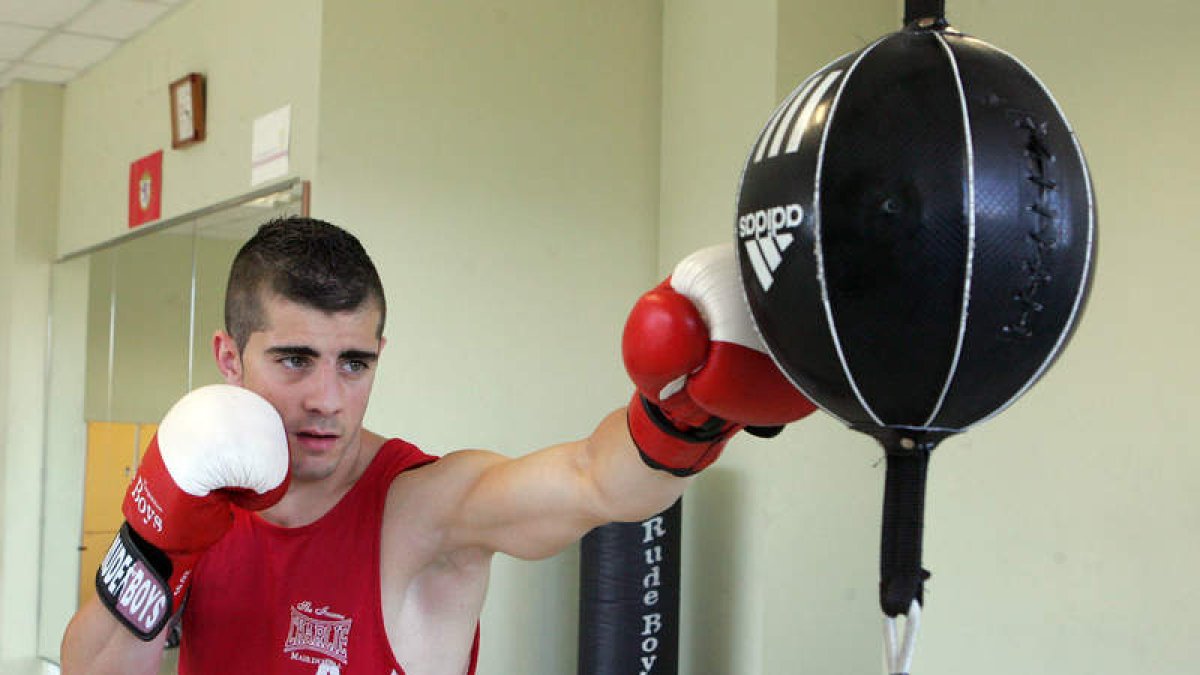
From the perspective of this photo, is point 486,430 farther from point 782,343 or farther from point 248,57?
point 782,343

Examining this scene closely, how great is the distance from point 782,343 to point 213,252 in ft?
12.9

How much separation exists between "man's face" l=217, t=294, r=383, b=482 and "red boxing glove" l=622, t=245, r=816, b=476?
565mm

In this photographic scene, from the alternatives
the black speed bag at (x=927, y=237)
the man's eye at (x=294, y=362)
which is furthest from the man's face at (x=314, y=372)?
the black speed bag at (x=927, y=237)

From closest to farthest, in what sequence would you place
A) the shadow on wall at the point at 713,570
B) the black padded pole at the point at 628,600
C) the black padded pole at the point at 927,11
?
the black padded pole at the point at 927,11 → the black padded pole at the point at 628,600 → the shadow on wall at the point at 713,570

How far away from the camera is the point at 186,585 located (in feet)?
5.45

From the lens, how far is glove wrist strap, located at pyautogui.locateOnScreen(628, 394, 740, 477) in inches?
49.4

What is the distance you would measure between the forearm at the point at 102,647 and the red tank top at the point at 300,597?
13 centimetres

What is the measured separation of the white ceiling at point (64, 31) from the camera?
5.05 m

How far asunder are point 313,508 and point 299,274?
0.37m

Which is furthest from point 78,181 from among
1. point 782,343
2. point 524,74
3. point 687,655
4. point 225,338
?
point 782,343

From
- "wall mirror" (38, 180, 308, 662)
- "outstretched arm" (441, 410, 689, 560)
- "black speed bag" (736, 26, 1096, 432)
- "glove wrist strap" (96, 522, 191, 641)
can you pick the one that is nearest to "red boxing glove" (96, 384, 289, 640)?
"glove wrist strap" (96, 522, 191, 641)

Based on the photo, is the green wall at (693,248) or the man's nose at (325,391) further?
the green wall at (693,248)

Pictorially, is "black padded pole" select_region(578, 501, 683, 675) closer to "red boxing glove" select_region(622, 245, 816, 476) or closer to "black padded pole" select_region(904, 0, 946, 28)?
"red boxing glove" select_region(622, 245, 816, 476)

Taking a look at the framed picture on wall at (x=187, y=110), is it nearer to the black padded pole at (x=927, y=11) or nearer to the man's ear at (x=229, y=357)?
the man's ear at (x=229, y=357)
